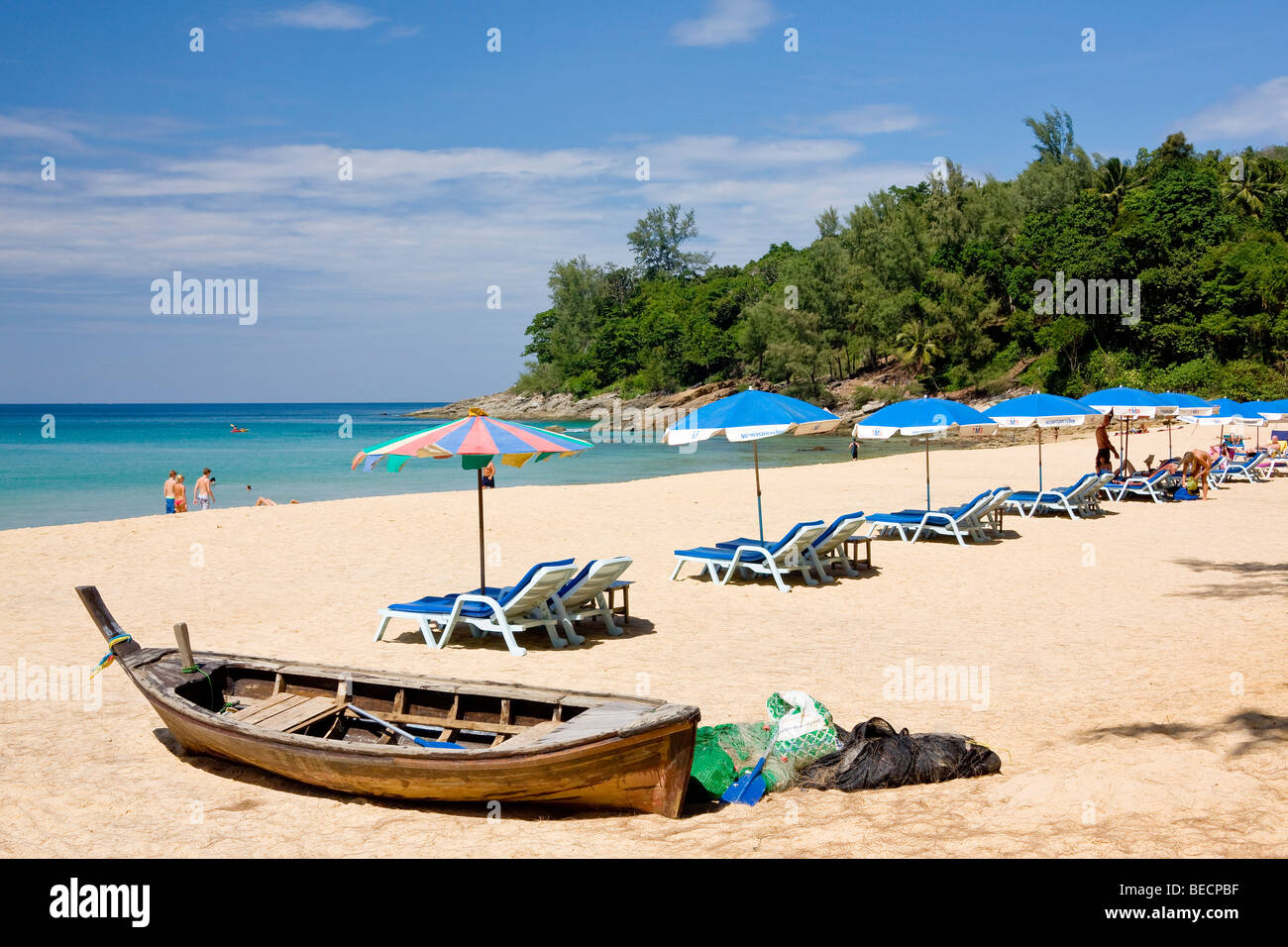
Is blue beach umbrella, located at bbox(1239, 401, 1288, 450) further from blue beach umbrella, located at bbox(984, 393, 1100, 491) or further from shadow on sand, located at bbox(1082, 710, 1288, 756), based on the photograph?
shadow on sand, located at bbox(1082, 710, 1288, 756)

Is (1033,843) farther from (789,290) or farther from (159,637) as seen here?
(789,290)

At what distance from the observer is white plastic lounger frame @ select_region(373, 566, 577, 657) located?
8.62m

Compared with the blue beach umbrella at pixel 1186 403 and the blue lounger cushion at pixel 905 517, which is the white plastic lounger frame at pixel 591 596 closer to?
the blue lounger cushion at pixel 905 517

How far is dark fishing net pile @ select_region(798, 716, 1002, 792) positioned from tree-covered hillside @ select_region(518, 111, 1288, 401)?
47.8 m

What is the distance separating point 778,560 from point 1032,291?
53.8m

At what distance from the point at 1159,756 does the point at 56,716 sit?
286 inches

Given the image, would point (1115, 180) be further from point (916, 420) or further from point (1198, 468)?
point (916, 420)

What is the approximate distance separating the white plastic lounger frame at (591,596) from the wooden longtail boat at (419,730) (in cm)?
300

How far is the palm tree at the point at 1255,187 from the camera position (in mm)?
59062

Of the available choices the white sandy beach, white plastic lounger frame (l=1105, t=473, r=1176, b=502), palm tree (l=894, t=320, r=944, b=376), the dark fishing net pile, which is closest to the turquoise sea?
palm tree (l=894, t=320, r=944, b=376)

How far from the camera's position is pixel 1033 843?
4230mm


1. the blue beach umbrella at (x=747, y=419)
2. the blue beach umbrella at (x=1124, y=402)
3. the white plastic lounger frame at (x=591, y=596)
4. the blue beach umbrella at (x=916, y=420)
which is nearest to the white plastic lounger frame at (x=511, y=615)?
the white plastic lounger frame at (x=591, y=596)

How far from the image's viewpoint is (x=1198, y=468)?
2033 centimetres
